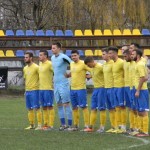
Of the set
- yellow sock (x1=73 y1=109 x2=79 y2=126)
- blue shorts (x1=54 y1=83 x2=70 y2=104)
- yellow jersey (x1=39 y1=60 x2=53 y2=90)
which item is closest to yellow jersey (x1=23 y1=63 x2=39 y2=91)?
yellow jersey (x1=39 y1=60 x2=53 y2=90)

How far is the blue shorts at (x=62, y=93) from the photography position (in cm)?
1316

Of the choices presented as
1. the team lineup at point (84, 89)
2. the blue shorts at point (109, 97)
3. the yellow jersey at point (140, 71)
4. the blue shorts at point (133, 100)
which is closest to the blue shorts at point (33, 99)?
the team lineup at point (84, 89)

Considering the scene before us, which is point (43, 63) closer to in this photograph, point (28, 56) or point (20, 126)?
point (28, 56)

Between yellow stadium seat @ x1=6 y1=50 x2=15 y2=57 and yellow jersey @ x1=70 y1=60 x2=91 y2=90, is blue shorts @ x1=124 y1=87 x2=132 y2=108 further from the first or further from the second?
yellow stadium seat @ x1=6 y1=50 x2=15 y2=57

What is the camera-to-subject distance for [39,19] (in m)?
34.0

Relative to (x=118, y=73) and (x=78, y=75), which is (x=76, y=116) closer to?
(x=78, y=75)

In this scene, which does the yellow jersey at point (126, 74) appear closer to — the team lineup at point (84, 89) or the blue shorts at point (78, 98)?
the team lineup at point (84, 89)

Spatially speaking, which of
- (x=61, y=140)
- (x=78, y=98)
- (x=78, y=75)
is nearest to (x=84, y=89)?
(x=78, y=98)

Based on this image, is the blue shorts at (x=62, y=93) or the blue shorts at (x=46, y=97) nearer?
the blue shorts at (x=62, y=93)

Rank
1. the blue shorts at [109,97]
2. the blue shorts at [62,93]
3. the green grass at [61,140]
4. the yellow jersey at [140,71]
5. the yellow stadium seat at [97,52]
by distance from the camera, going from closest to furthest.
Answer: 1. the green grass at [61,140]
2. the yellow jersey at [140,71]
3. the blue shorts at [109,97]
4. the blue shorts at [62,93]
5. the yellow stadium seat at [97,52]

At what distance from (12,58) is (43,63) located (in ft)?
43.3

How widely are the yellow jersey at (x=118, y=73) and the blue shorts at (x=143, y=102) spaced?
3.04 feet

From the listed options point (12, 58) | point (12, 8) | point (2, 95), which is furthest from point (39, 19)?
point (2, 95)

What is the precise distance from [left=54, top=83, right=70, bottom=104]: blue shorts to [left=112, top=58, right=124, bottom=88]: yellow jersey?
116cm
